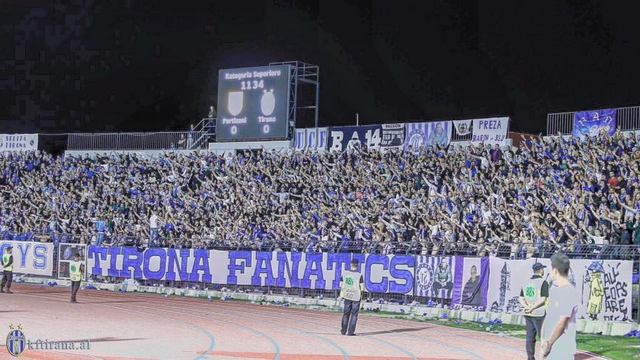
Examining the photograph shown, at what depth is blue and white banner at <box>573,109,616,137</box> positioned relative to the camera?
110 ft

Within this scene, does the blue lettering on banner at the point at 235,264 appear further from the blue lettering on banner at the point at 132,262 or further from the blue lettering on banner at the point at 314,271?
the blue lettering on banner at the point at 132,262

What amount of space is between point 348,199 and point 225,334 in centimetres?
1513

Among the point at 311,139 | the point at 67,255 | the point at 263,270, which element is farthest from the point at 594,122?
the point at 67,255

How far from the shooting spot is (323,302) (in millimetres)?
31031

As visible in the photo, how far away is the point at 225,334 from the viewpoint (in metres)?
21.2

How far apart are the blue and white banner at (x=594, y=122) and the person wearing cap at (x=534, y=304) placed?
1813cm

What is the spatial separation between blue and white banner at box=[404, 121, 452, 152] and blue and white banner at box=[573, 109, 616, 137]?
6.27 metres

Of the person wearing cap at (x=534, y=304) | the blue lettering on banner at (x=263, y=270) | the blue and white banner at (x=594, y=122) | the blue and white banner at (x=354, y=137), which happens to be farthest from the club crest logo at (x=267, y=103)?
the person wearing cap at (x=534, y=304)

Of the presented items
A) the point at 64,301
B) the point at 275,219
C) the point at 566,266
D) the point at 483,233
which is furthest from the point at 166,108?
the point at 566,266

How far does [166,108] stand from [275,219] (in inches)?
1574

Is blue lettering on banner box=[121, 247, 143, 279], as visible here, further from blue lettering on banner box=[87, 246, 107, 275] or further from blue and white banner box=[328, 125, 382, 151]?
blue and white banner box=[328, 125, 382, 151]

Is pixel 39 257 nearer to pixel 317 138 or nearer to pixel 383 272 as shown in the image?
pixel 317 138

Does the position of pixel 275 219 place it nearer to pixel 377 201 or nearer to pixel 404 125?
pixel 377 201

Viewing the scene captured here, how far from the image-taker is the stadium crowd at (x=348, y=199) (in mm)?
26922
